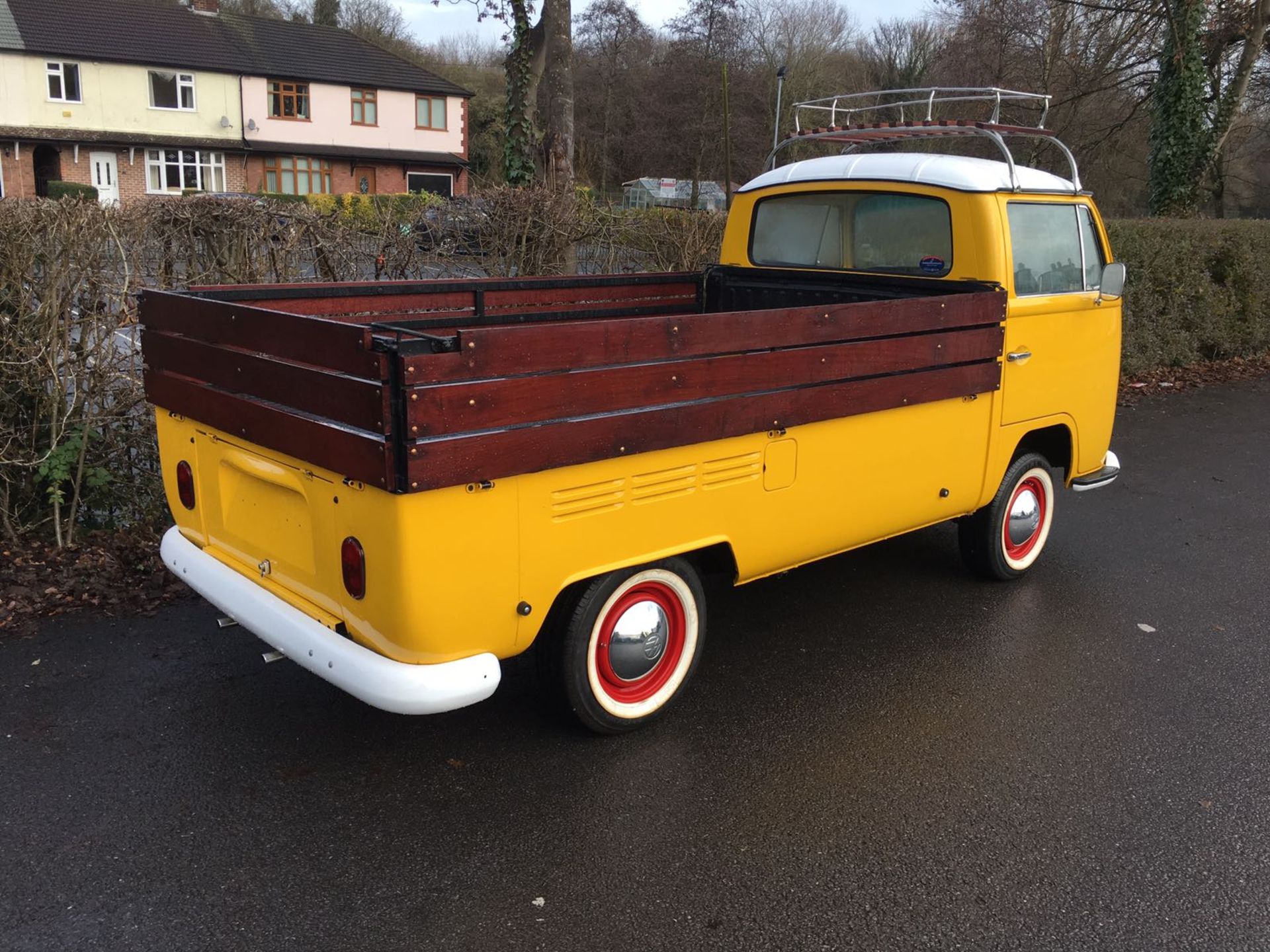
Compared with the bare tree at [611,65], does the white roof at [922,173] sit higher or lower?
lower

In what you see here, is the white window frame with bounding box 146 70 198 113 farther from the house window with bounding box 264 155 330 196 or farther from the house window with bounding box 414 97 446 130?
the house window with bounding box 414 97 446 130

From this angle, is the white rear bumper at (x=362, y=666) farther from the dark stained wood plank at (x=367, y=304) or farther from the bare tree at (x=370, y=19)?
the bare tree at (x=370, y=19)

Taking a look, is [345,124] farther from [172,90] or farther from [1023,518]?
[1023,518]

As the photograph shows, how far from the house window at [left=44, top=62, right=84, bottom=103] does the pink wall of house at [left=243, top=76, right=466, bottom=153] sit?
238 inches

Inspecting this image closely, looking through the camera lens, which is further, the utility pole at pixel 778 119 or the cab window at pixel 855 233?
the utility pole at pixel 778 119

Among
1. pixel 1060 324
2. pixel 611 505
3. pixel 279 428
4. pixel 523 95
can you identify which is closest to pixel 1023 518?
pixel 1060 324

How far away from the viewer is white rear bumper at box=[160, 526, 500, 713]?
9.77 feet

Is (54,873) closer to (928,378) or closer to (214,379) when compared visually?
(214,379)

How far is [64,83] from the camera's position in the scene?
39531mm

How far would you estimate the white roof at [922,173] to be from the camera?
4730 mm

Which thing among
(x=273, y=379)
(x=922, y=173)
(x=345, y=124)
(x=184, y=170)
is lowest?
(x=273, y=379)

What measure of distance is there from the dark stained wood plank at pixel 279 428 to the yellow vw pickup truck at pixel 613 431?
13mm

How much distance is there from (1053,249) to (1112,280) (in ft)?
1.19

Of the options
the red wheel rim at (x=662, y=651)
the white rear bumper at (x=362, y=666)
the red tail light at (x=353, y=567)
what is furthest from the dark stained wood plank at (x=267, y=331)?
the red wheel rim at (x=662, y=651)
